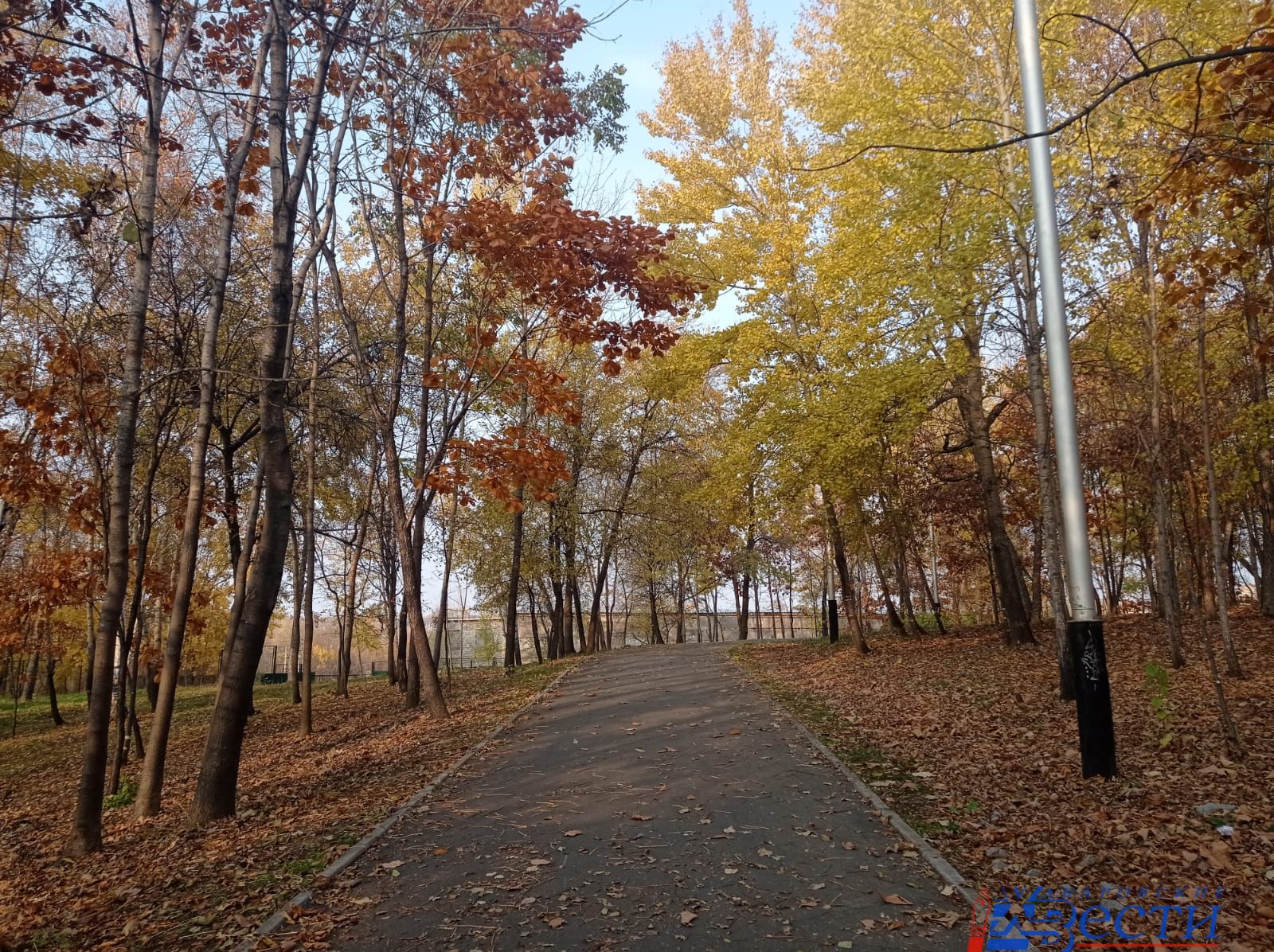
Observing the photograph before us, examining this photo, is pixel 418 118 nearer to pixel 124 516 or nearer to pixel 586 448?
pixel 124 516

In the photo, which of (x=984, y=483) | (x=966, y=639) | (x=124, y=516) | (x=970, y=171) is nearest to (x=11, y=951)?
(x=124, y=516)

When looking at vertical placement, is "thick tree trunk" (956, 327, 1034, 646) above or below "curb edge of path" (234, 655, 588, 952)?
above

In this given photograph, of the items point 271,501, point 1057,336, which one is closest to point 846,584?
point 1057,336

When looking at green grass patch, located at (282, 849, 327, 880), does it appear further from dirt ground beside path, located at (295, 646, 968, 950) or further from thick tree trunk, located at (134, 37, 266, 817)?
thick tree trunk, located at (134, 37, 266, 817)

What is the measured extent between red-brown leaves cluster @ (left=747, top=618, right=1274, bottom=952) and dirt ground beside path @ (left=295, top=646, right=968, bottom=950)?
67 cm

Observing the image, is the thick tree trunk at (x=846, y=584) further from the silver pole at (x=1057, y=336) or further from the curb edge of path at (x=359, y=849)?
the silver pole at (x=1057, y=336)

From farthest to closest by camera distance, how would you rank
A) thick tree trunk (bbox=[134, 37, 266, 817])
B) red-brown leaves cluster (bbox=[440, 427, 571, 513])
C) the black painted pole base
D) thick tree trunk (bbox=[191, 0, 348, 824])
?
red-brown leaves cluster (bbox=[440, 427, 571, 513]) → thick tree trunk (bbox=[134, 37, 266, 817]) → thick tree trunk (bbox=[191, 0, 348, 824]) → the black painted pole base

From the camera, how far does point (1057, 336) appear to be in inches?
238

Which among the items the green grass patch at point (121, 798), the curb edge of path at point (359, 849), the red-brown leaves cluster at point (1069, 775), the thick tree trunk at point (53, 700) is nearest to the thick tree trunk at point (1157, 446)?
the red-brown leaves cluster at point (1069, 775)

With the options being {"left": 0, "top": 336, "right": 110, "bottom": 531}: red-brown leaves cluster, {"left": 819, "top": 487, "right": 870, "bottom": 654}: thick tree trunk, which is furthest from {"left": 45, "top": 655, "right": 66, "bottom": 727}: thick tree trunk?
{"left": 819, "top": 487, "right": 870, "bottom": 654}: thick tree trunk

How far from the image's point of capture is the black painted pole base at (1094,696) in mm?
5832

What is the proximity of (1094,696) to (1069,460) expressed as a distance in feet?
5.98

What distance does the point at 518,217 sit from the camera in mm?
10062

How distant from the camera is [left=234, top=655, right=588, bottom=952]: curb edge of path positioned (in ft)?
14.0
